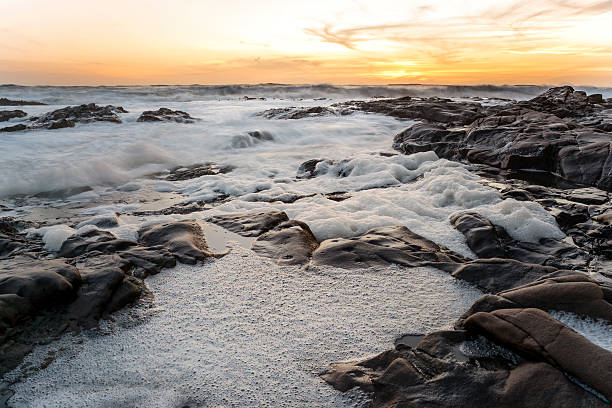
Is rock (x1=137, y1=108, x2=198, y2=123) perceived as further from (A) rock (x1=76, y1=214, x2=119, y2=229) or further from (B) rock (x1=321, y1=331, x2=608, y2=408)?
(B) rock (x1=321, y1=331, x2=608, y2=408)

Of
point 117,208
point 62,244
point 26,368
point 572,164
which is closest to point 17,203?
point 117,208

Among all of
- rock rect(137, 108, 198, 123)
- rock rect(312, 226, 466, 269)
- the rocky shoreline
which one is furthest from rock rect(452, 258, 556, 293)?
rock rect(137, 108, 198, 123)

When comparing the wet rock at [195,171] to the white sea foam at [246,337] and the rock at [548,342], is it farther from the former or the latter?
the rock at [548,342]

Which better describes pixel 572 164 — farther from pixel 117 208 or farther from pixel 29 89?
pixel 29 89

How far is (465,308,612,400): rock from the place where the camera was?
185 cm

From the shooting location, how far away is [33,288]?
2910mm

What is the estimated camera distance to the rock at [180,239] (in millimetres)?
3959

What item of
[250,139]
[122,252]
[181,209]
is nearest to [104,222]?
[181,209]

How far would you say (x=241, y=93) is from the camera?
46.3 metres

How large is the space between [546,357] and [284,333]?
5.15 feet

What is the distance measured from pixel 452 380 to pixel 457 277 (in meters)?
1.50

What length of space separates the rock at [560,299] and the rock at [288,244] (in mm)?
1666

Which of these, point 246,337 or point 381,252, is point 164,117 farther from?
point 246,337

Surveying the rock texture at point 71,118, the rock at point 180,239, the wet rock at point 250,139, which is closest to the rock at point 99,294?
the rock at point 180,239
